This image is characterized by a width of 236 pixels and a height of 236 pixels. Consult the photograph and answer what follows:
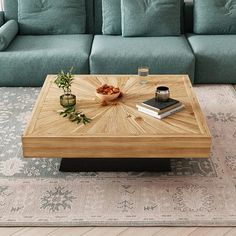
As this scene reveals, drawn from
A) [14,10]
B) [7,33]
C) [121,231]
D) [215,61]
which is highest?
[14,10]

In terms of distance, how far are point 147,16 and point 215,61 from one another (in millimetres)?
823

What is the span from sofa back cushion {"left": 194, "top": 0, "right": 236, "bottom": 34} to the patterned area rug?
5.29 ft

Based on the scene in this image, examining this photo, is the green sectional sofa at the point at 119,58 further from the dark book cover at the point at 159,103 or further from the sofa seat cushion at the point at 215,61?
the dark book cover at the point at 159,103

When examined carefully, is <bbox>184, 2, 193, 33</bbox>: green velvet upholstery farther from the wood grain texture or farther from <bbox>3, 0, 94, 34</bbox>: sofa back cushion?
the wood grain texture

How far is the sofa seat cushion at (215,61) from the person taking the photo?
12.7 ft

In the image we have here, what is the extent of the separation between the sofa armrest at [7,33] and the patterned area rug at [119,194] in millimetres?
1201

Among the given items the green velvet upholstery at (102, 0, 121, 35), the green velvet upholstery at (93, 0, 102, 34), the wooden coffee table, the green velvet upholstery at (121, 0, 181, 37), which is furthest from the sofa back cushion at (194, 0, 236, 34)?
the wooden coffee table

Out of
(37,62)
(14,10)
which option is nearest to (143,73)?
(37,62)

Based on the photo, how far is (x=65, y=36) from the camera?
4312mm

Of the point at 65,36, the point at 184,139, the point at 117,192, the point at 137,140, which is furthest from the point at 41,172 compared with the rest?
the point at 65,36

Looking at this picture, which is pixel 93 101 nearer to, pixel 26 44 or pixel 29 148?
pixel 29 148

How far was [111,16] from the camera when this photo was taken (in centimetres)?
432

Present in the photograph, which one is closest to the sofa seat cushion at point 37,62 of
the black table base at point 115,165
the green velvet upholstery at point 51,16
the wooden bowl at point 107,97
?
the green velvet upholstery at point 51,16

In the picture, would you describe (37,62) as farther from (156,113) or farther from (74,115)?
(156,113)
